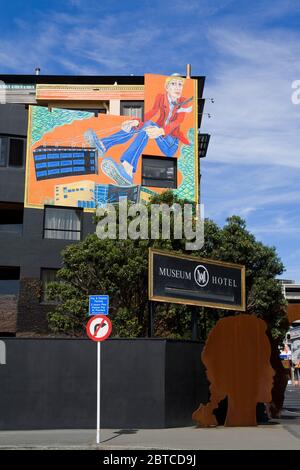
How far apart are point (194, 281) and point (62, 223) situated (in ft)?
45.4

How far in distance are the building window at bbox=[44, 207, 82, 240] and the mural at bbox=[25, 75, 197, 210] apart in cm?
43

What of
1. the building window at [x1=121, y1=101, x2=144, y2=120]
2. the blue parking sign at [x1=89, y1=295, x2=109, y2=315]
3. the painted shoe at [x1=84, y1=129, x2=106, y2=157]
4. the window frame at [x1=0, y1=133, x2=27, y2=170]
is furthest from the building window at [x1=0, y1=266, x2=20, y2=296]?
the blue parking sign at [x1=89, y1=295, x2=109, y2=315]

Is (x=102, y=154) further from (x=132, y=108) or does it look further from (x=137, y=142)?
(x=132, y=108)

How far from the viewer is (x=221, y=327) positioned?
16438 millimetres

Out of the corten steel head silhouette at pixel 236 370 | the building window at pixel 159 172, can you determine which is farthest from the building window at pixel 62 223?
the corten steel head silhouette at pixel 236 370

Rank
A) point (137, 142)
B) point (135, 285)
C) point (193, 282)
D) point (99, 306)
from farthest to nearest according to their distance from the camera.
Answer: point (137, 142) < point (135, 285) < point (193, 282) < point (99, 306)

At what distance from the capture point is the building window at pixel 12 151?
29672mm

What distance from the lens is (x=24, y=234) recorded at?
2892 centimetres

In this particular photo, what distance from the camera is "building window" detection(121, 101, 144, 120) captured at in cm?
3500

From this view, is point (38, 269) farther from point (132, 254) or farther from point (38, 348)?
point (38, 348)

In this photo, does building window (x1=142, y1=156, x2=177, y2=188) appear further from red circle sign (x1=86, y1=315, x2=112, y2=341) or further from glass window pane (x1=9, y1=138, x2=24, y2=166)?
red circle sign (x1=86, y1=315, x2=112, y2=341)

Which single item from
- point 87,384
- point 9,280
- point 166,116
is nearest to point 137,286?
point 87,384

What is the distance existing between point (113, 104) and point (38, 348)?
22089mm

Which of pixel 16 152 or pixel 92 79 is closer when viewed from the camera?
pixel 16 152
